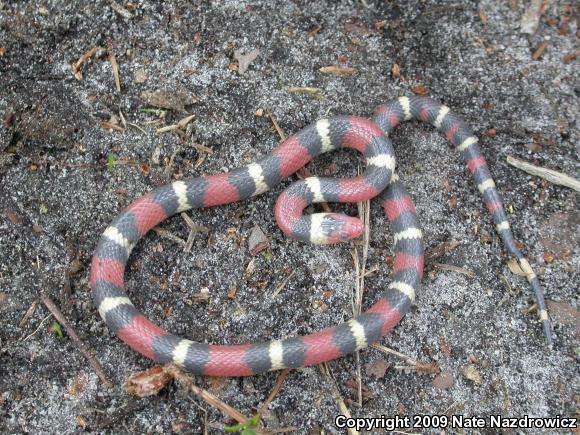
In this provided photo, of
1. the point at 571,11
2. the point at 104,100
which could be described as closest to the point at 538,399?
the point at 571,11

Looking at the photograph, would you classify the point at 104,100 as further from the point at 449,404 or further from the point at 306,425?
the point at 449,404

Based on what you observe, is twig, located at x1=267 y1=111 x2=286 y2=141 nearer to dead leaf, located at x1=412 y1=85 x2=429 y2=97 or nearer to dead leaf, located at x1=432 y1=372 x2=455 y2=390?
dead leaf, located at x1=412 y1=85 x2=429 y2=97

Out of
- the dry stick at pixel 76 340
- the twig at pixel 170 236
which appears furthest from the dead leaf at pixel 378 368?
the dry stick at pixel 76 340

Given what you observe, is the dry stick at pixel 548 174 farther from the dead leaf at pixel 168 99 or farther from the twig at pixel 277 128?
the dead leaf at pixel 168 99

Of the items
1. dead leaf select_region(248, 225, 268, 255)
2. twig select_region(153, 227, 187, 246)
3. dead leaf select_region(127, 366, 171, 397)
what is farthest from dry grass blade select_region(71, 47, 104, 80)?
dead leaf select_region(127, 366, 171, 397)

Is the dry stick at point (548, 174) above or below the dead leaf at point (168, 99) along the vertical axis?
below

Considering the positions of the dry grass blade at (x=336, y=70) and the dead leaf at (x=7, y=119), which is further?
the dry grass blade at (x=336, y=70)
